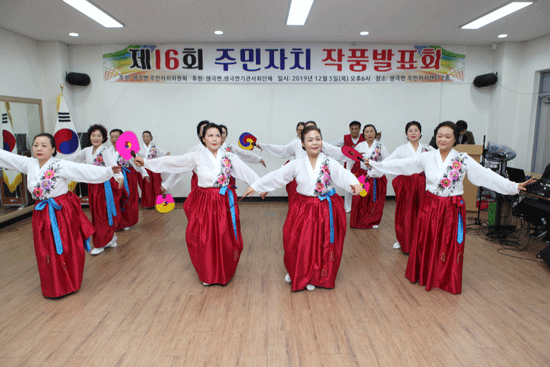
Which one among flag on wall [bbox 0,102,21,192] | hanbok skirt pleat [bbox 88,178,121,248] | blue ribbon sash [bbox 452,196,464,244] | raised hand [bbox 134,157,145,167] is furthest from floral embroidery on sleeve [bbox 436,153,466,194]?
flag on wall [bbox 0,102,21,192]

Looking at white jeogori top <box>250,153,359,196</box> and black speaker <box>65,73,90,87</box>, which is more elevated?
black speaker <box>65,73,90,87</box>

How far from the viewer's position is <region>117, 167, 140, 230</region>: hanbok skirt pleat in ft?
15.7

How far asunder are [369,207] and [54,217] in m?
3.80

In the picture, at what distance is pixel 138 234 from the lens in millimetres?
4738

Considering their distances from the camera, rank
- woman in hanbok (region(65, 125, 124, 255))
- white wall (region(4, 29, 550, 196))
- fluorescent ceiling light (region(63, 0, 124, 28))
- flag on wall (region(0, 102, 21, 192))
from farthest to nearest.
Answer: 1. white wall (region(4, 29, 550, 196))
2. flag on wall (region(0, 102, 21, 192))
3. fluorescent ceiling light (region(63, 0, 124, 28))
4. woman in hanbok (region(65, 125, 124, 255))

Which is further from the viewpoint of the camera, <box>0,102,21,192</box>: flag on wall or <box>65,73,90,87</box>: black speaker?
<box>65,73,90,87</box>: black speaker

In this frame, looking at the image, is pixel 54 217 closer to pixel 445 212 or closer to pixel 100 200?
pixel 100 200

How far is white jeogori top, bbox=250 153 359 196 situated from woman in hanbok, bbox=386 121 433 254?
1.16 meters

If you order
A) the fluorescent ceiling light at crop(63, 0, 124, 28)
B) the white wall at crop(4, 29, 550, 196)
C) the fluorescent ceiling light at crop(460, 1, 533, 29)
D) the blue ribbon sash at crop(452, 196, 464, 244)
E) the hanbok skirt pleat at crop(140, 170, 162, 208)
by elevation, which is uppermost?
the fluorescent ceiling light at crop(63, 0, 124, 28)

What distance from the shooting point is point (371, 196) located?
4871 mm

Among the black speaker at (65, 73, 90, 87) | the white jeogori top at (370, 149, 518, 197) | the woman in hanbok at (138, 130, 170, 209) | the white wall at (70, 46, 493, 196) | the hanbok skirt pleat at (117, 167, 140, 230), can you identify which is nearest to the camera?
the white jeogori top at (370, 149, 518, 197)

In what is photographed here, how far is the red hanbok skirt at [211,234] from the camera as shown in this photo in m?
2.98

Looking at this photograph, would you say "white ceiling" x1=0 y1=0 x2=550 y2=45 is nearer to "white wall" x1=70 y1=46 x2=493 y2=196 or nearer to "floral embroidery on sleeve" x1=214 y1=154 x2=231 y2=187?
"white wall" x1=70 y1=46 x2=493 y2=196

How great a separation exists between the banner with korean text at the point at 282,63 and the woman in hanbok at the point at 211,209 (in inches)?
151
